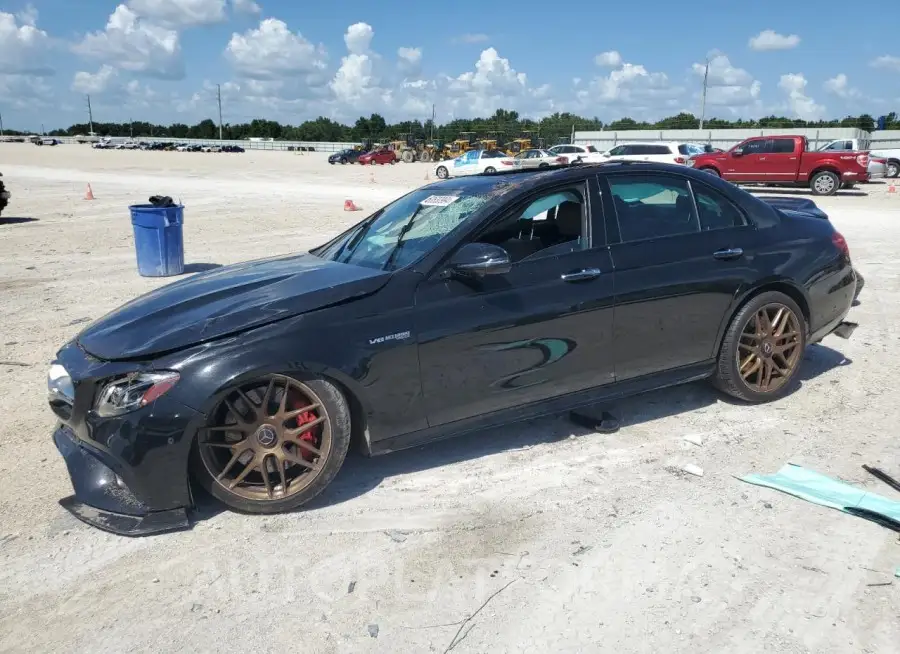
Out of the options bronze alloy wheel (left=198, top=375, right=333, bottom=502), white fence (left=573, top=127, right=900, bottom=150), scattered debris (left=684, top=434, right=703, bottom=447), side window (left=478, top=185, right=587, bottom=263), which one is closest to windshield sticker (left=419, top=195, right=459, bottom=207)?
side window (left=478, top=185, right=587, bottom=263)

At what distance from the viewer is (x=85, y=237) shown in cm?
1352

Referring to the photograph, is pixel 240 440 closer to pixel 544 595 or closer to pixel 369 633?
pixel 369 633

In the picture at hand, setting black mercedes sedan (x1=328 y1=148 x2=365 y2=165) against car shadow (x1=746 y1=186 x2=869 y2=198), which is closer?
car shadow (x1=746 y1=186 x2=869 y2=198)

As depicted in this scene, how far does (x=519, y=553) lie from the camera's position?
3.21 meters

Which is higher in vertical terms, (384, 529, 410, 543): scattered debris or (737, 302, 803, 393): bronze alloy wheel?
→ (737, 302, 803, 393): bronze alloy wheel

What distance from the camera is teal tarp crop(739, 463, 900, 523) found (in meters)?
3.52

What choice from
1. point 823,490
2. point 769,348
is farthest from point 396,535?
point 769,348

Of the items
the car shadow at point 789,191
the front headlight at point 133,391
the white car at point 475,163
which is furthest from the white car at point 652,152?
the front headlight at point 133,391

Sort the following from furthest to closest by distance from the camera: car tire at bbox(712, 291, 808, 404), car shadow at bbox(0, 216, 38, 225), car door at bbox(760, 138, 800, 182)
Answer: car door at bbox(760, 138, 800, 182), car shadow at bbox(0, 216, 38, 225), car tire at bbox(712, 291, 808, 404)

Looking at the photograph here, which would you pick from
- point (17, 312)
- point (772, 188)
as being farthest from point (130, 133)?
point (17, 312)

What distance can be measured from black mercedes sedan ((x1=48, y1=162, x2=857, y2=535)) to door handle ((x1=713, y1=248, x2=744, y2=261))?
12 millimetres

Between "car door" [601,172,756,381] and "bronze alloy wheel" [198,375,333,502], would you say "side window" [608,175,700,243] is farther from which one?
"bronze alloy wheel" [198,375,333,502]

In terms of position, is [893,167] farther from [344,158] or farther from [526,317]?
[344,158]

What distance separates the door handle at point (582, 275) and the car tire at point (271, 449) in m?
1.42
